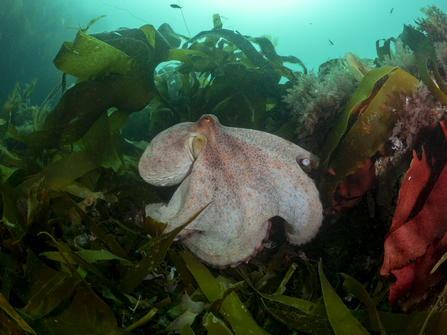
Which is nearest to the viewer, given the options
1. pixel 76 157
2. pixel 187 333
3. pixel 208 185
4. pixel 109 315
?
pixel 187 333

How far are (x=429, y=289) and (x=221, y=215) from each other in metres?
1.36

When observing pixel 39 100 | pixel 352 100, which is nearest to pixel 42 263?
pixel 352 100

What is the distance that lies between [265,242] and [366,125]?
1226mm

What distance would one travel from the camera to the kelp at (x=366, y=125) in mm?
1656

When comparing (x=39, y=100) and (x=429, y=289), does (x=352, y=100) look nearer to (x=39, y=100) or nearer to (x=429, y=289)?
(x=429, y=289)

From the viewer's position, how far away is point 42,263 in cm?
142

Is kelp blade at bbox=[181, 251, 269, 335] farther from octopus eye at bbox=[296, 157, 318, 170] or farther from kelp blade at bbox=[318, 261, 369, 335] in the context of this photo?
octopus eye at bbox=[296, 157, 318, 170]

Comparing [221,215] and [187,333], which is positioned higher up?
[221,215]

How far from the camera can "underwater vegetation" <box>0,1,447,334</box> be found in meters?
1.31

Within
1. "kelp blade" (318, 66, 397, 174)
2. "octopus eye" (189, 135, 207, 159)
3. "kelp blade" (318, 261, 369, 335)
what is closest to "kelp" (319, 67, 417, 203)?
"kelp blade" (318, 66, 397, 174)

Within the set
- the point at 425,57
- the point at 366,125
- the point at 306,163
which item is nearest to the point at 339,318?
the point at 306,163

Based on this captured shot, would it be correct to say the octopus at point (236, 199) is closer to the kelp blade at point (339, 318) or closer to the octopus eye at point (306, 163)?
the octopus eye at point (306, 163)

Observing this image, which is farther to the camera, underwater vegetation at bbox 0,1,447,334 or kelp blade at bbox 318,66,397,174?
kelp blade at bbox 318,66,397,174

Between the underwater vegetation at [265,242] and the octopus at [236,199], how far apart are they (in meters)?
0.16
